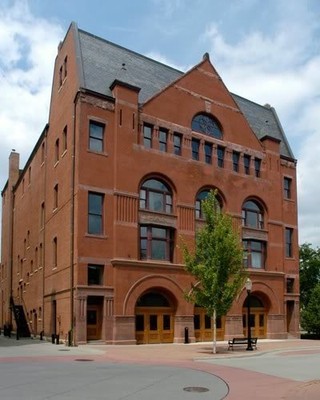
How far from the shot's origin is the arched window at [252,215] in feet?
131

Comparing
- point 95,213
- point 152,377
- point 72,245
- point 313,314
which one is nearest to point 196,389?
point 152,377

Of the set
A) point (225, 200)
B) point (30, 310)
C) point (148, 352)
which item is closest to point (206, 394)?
point (148, 352)

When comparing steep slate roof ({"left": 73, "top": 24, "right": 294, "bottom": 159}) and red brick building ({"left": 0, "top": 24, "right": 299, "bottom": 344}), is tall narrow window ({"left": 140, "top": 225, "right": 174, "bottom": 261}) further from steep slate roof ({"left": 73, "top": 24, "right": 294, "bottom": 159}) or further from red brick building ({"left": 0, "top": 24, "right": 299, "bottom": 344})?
steep slate roof ({"left": 73, "top": 24, "right": 294, "bottom": 159})

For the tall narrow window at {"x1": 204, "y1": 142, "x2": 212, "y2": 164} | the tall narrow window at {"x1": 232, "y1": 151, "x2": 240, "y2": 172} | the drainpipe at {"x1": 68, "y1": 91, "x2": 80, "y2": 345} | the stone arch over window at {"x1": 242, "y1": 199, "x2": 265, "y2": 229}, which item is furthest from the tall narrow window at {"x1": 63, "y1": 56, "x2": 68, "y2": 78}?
the stone arch over window at {"x1": 242, "y1": 199, "x2": 265, "y2": 229}

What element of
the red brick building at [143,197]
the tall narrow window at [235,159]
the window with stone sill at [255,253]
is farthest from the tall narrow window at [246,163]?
the window with stone sill at [255,253]

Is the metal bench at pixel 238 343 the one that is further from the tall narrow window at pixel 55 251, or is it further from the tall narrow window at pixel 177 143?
the tall narrow window at pixel 177 143

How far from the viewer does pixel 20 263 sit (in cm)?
5278

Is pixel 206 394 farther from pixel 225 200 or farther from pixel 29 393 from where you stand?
pixel 225 200

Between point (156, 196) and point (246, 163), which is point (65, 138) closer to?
point (156, 196)

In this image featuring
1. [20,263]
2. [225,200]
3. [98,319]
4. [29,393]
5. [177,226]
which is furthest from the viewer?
[20,263]

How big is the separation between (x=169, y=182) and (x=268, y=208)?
393 inches

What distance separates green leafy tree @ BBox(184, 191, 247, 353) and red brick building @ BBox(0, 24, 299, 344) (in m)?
6.38

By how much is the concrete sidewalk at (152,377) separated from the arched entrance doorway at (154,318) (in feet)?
27.3

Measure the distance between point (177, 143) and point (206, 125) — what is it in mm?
3635
